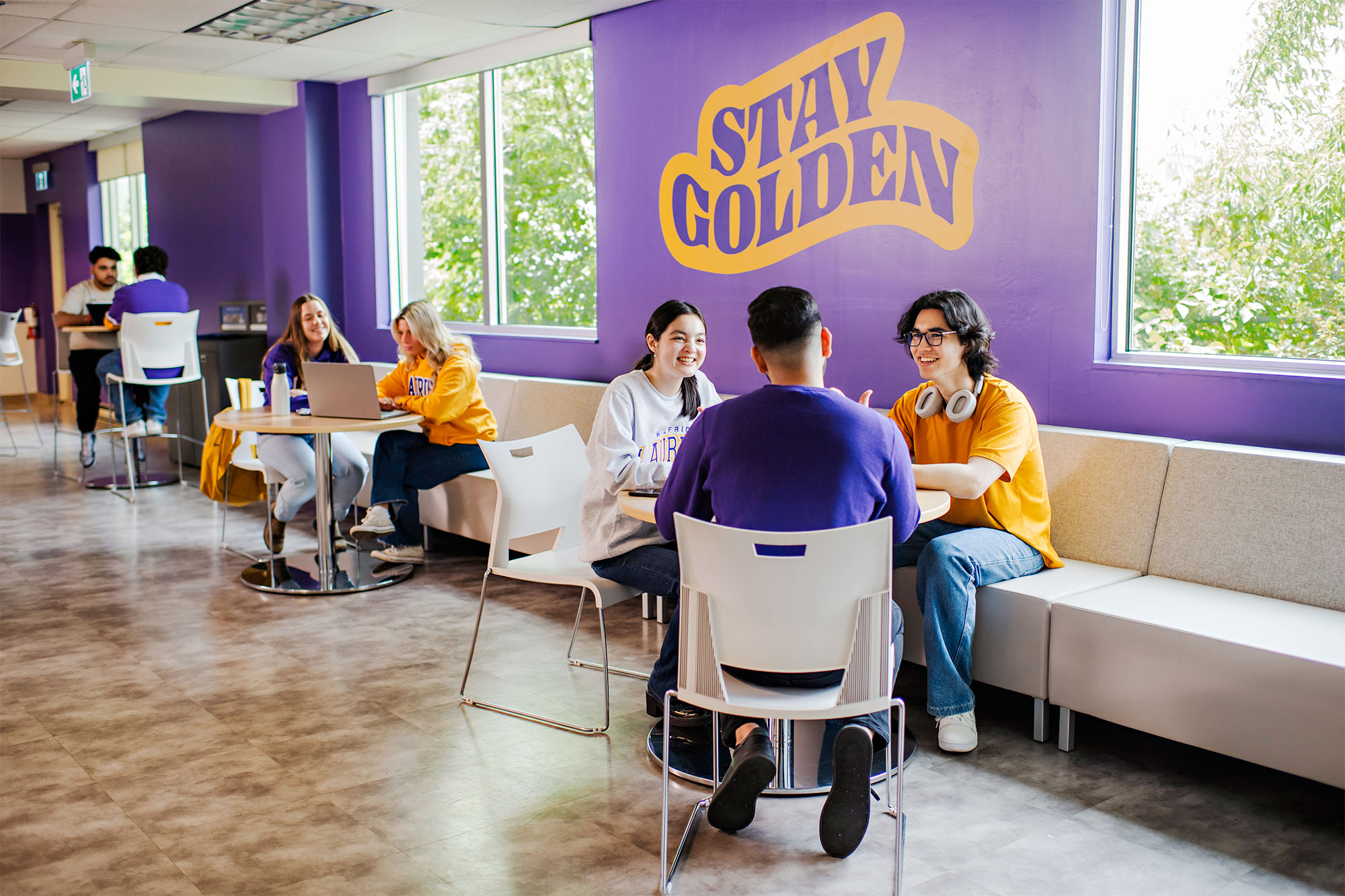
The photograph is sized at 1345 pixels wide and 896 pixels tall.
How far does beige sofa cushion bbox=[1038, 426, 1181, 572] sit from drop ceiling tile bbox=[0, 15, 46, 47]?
215 inches

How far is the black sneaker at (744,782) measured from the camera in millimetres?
2621

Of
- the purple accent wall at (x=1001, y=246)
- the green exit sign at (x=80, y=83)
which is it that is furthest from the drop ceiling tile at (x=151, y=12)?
the purple accent wall at (x=1001, y=246)

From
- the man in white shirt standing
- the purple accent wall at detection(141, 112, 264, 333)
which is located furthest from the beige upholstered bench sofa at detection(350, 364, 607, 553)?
the purple accent wall at detection(141, 112, 264, 333)

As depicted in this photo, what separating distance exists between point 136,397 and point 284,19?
3.35m

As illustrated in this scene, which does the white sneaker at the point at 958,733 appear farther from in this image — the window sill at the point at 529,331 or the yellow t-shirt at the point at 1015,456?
the window sill at the point at 529,331

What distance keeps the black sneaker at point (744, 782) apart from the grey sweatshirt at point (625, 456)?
797 millimetres

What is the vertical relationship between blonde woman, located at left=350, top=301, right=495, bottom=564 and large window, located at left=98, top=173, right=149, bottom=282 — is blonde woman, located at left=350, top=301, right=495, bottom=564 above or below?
below

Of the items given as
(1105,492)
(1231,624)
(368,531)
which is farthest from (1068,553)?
(368,531)

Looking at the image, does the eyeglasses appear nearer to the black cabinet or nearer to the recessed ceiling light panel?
the recessed ceiling light panel

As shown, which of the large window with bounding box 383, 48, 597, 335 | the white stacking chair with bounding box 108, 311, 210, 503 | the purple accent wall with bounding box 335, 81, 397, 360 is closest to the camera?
the large window with bounding box 383, 48, 597, 335

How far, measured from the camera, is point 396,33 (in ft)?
20.9

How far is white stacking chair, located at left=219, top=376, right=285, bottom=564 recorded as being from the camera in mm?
5609

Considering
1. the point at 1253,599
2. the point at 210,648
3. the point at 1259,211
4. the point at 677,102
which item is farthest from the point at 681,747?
the point at 677,102

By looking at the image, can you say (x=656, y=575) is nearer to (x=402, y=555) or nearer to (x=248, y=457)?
(x=402, y=555)
